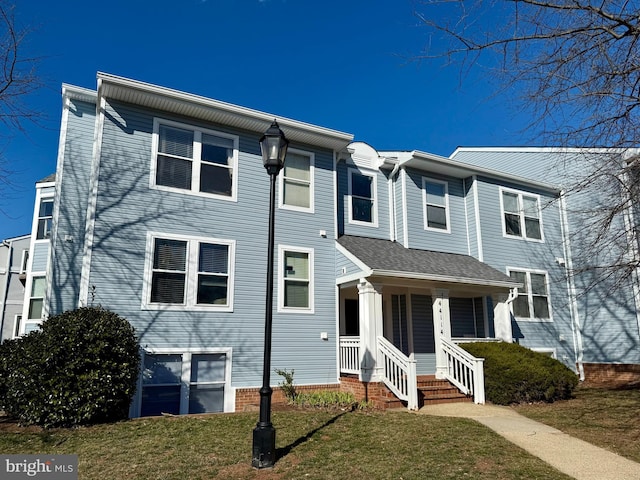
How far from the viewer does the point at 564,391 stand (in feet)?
37.2

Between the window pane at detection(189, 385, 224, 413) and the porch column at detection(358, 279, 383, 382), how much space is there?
319 cm

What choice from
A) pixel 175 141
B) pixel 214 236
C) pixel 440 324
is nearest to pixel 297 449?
pixel 214 236

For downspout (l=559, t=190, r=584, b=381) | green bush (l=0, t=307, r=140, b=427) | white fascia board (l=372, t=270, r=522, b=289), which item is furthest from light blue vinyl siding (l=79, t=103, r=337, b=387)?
downspout (l=559, t=190, r=584, b=381)

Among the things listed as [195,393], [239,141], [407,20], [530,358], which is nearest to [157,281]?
[195,393]

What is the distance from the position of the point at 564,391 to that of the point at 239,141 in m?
9.99

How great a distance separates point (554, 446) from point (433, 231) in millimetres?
8134

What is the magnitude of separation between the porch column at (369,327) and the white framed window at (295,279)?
58.8 inches

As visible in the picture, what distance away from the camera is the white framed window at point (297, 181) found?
12336mm

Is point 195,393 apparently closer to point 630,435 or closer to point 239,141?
point 239,141

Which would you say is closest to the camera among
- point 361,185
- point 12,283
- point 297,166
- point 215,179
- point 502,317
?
point 215,179

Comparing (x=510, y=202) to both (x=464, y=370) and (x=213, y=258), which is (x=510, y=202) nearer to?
(x=464, y=370)

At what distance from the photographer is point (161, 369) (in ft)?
32.9

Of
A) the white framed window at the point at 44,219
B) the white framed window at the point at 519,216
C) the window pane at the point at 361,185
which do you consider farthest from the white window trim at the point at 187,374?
the white framed window at the point at 519,216

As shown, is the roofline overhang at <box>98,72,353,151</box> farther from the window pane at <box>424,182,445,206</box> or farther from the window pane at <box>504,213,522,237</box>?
the window pane at <box>504,213,522,237</box>
